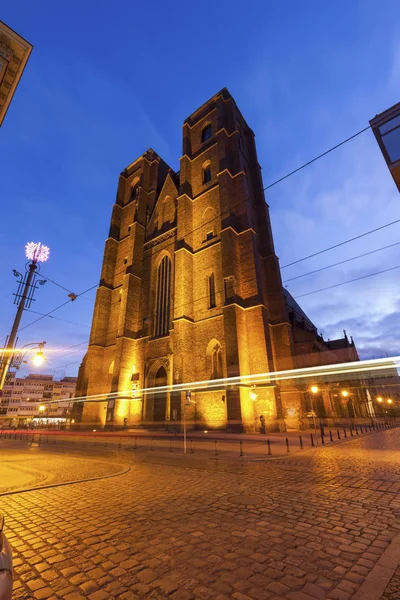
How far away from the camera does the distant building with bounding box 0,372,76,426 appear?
6617cm

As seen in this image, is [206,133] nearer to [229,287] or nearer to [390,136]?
[229,287]

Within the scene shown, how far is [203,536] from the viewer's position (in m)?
3.59

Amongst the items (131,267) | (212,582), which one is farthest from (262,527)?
(131,267)

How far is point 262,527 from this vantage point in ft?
12.6

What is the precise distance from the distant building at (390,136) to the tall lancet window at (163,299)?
2061 cm

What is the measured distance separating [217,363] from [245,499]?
55.0ft

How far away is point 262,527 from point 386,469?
5.91 metres

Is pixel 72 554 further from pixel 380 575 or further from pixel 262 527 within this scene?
pixel 380 575

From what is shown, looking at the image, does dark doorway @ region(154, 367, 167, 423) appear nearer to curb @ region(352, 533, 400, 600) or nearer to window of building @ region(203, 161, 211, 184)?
window of building @ region(203, 161, 211, 184)

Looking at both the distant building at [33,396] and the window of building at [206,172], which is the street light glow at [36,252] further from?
the distant building at [33,396]

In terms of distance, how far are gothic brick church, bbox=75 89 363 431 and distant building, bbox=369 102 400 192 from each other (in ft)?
28.9

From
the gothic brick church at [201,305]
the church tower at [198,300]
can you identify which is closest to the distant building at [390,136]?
the gothic brick church at [201,305]

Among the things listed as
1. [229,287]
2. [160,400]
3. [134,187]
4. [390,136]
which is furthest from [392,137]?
[134,187]

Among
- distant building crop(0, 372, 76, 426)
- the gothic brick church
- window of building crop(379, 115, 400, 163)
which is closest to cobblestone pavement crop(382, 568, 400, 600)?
window of building crop(379, 115, 400, 163)
